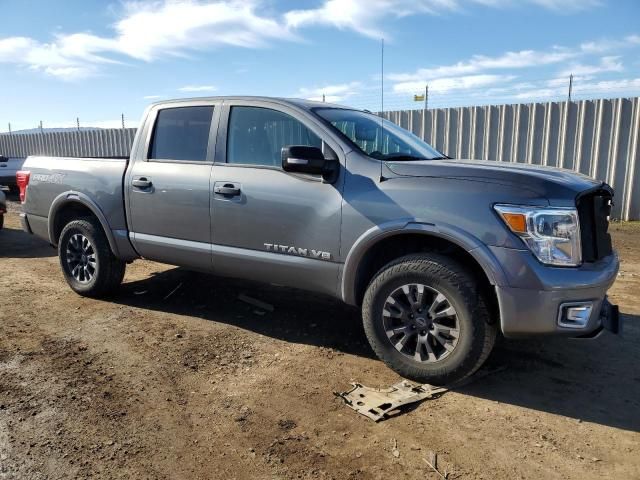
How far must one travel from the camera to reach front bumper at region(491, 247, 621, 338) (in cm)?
302

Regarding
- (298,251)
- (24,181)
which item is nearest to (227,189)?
(298,251)

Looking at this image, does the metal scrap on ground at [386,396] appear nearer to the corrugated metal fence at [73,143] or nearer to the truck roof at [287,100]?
the truck roof at [287,100]

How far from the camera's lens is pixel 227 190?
4160mm

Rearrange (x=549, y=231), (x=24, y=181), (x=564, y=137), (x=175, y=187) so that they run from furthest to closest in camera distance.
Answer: (x=564, y=137) → (x=24, y=181) → (x=175, y=187) → (x=549, y=231)

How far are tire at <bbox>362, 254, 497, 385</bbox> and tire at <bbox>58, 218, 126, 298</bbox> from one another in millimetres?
2949

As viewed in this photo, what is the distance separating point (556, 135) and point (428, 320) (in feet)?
27.5

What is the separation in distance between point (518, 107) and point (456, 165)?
8.08 meters

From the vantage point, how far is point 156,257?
15.8 feet

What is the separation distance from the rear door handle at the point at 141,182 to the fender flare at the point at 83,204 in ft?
1.84

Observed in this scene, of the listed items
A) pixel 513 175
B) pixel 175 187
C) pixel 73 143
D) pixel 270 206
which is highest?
pixel 73 143

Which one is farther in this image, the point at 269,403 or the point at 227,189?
the point at 227,189

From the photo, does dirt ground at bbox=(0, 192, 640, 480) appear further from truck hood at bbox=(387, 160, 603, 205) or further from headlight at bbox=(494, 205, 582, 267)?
truck hood at bbox=(387, 160, 603, 205)

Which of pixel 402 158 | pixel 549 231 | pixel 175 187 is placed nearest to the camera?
pixel 549 231

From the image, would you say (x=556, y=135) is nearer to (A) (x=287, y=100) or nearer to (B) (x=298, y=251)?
(A) (x=287, y=100)
